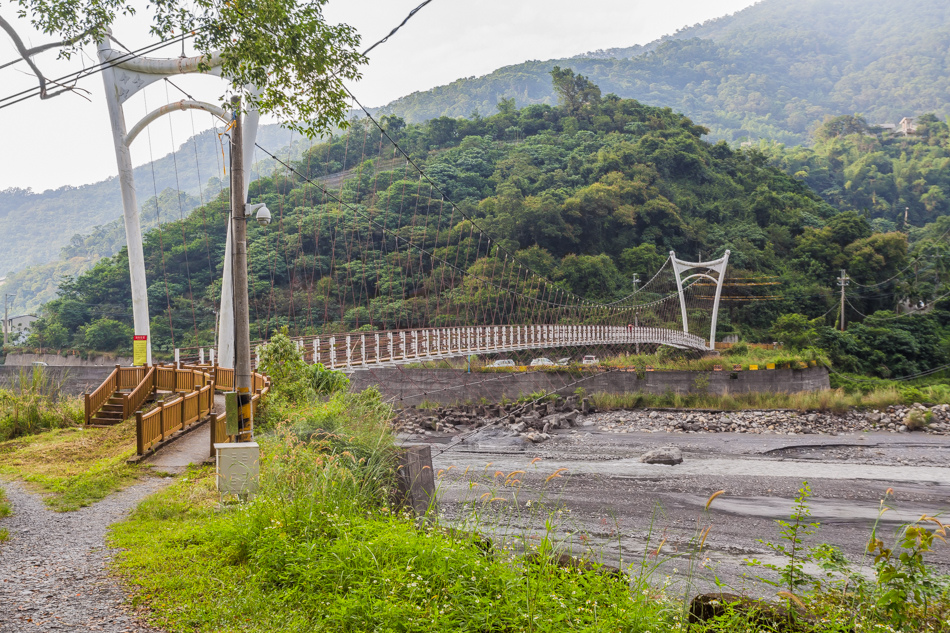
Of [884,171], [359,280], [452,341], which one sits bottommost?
[452,341]

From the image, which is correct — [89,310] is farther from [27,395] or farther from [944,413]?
[944,413]

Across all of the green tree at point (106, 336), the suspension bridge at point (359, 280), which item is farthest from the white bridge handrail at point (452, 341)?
the green tree at point (106, 336)

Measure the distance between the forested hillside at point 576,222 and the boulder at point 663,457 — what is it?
39.3 feet

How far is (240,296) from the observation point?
Answer: 6.44m

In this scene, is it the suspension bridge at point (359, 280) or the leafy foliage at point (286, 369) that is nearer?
the leafy foliage at point (286, 369)

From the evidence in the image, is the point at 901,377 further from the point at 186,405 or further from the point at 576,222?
the point at 186,405

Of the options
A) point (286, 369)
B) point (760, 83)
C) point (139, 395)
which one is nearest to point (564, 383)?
point (286, 369)

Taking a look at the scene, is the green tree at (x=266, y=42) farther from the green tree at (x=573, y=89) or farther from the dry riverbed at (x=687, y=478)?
the green tree at (x=573, y=89)

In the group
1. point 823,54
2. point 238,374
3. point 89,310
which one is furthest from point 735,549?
point 823,54

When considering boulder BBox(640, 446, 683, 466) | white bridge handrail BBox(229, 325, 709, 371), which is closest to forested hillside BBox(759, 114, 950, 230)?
white bridge handrail BBox(229, 325, 709, 371)

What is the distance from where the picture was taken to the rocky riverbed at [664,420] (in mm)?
22859

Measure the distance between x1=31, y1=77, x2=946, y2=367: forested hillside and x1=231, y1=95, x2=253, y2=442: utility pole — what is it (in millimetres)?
18710

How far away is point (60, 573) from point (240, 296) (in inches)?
122

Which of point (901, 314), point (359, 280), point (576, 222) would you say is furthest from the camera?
point (576, 222)
